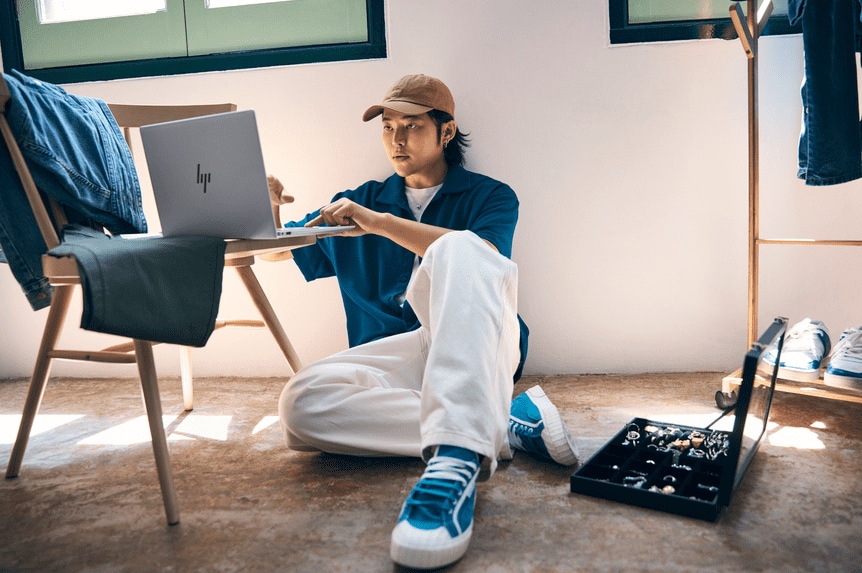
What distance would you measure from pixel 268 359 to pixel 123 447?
69 centimetres

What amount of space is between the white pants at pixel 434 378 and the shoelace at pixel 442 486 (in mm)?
32

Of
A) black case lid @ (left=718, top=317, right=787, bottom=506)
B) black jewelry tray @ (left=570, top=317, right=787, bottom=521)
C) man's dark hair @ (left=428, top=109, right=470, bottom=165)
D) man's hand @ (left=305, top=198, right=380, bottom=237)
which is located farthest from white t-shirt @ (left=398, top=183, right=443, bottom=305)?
black case lid @ (left=718, top=317, right=787, bottom=506)

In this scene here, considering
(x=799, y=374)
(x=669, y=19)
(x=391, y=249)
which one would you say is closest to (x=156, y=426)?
(x=391, y=249)

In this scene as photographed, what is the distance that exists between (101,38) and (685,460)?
2.15 m

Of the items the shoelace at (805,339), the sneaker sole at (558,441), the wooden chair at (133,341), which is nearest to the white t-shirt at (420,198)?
the wooden chair at (133,341)

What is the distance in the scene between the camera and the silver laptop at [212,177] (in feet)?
3.52

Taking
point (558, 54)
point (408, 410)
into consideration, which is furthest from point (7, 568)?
point (558, 54)

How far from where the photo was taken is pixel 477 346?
104cm

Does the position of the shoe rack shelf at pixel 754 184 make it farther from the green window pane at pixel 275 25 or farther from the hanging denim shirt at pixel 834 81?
the green window pane at pixel 275 25

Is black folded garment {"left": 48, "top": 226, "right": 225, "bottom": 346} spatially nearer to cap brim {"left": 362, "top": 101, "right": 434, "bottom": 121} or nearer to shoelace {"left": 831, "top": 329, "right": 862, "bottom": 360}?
cap brim {"left": 362, "top": 101, "right": 434, "bottom": 121}

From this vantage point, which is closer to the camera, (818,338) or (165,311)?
(165,311)

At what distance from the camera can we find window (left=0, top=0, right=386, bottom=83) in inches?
79.4

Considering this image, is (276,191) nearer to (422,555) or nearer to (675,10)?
(422,555)

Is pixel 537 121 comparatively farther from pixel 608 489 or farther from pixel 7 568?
pixel 7 568
